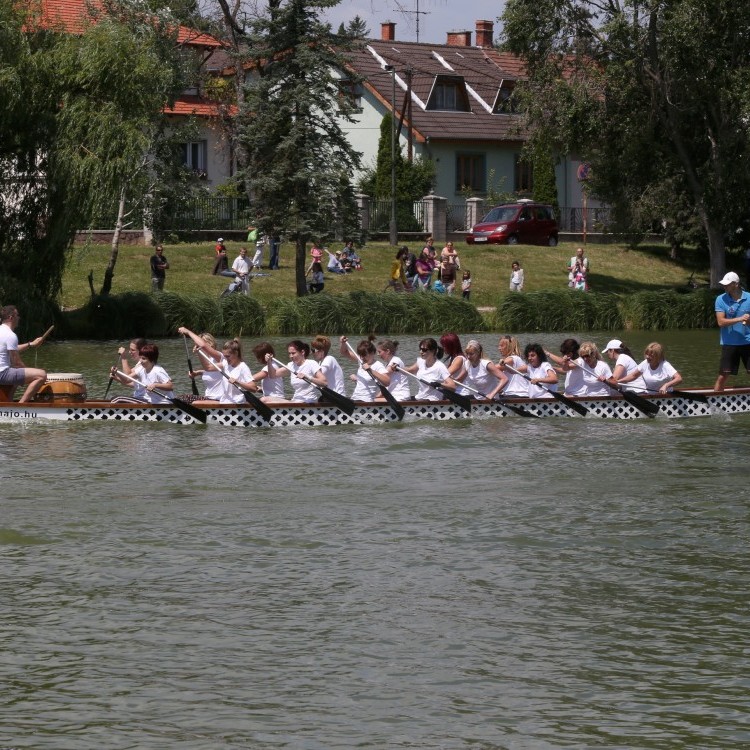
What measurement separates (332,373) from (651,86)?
87.6 feet

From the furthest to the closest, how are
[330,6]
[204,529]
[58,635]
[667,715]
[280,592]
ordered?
[330,6] < [204,529] < [280,592] < [58,635] < [667,715]

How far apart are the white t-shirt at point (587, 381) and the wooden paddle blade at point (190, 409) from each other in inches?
213

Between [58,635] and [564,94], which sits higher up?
[564,94]

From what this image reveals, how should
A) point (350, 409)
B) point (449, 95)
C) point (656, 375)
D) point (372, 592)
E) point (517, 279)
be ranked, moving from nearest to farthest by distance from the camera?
point (372, 592)
point (350, 409)
point (656, 375)
point (517, 279)
point (449, 95)

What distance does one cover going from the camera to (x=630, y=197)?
50.8 metres

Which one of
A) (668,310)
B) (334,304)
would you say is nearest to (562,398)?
(334,304)

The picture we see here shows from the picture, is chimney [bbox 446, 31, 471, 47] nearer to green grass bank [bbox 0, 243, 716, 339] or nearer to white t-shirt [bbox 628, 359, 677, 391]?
green grass bank [bbox 0, 243, 716, 339]

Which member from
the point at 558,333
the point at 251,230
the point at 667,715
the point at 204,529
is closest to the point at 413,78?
the point at 251,230

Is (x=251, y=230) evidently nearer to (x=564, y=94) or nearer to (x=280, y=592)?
(x=564, y=94)

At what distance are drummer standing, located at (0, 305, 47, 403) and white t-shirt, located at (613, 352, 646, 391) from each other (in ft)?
27.2

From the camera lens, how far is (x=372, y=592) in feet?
40.7

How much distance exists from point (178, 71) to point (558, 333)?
48.2 ft

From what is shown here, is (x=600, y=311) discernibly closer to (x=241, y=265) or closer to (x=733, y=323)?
(x=241, y=265)

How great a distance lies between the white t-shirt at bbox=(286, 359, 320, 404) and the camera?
20.8 m
